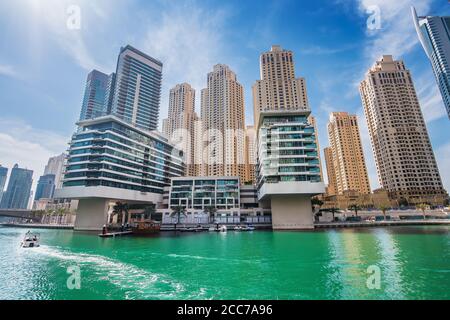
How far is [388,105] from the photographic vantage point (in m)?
126

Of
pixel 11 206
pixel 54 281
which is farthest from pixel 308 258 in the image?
pixel 11 206

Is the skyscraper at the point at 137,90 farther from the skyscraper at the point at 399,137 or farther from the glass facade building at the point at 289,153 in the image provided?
the skyscraper at the point at 399,137

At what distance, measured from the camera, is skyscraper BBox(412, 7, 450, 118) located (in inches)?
4991

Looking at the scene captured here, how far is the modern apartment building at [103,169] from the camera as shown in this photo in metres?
65.1

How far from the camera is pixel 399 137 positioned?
120 m

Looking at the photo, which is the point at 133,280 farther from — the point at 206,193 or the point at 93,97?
the point at 93,97

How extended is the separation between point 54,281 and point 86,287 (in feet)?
12.2

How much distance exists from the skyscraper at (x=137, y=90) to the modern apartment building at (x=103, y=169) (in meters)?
47.7

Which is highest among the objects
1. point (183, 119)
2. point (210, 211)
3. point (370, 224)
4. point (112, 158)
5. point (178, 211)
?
point (183, 119)

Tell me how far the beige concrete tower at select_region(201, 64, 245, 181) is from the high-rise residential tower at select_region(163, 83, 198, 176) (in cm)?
1047

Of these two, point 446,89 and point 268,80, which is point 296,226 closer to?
point 268,80

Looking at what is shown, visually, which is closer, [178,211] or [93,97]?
[178,211]

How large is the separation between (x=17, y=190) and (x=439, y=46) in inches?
11770

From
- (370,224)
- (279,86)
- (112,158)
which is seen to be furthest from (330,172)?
(112,158)
